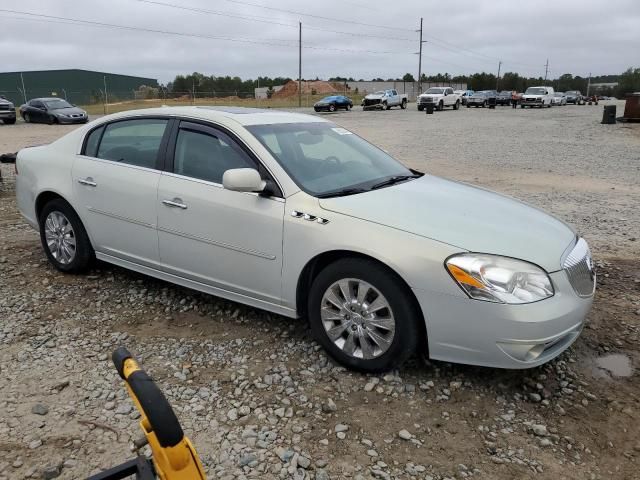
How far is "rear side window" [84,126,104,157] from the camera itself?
4.57 m

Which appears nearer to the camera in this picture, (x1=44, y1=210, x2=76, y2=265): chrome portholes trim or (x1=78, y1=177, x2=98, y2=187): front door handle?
(x1=78, y1=177, x2=98, y2=187): front door handle

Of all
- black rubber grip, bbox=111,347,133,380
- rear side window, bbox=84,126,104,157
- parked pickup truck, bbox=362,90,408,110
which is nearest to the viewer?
black rubber grip, bbox=111,347,133,380

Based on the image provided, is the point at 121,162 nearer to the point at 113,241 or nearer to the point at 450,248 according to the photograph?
the point at 113,241

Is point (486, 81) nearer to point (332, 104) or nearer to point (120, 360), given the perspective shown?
point (332, 104)

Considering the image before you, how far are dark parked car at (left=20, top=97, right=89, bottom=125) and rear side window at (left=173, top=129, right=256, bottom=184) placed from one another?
2602cm

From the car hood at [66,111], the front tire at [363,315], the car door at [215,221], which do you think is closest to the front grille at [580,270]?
the front tire at [363,315]

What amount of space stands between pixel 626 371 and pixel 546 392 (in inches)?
26.1

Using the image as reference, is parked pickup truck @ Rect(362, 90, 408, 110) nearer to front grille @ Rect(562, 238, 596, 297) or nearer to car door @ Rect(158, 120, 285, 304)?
car door @ Rect(158, 120, 285, 304)

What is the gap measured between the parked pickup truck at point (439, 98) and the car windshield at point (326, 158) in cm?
3936

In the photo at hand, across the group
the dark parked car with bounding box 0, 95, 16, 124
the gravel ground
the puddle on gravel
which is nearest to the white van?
the dark parked car with bounding box 0, 95, 16, 124

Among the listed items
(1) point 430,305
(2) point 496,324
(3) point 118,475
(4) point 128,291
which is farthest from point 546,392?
(4) point 128,291

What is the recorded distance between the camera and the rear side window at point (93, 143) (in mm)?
4574

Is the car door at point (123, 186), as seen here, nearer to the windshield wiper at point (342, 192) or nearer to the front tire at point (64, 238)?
the front tire at point (64, 238)

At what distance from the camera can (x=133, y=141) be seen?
4359 millimetres
